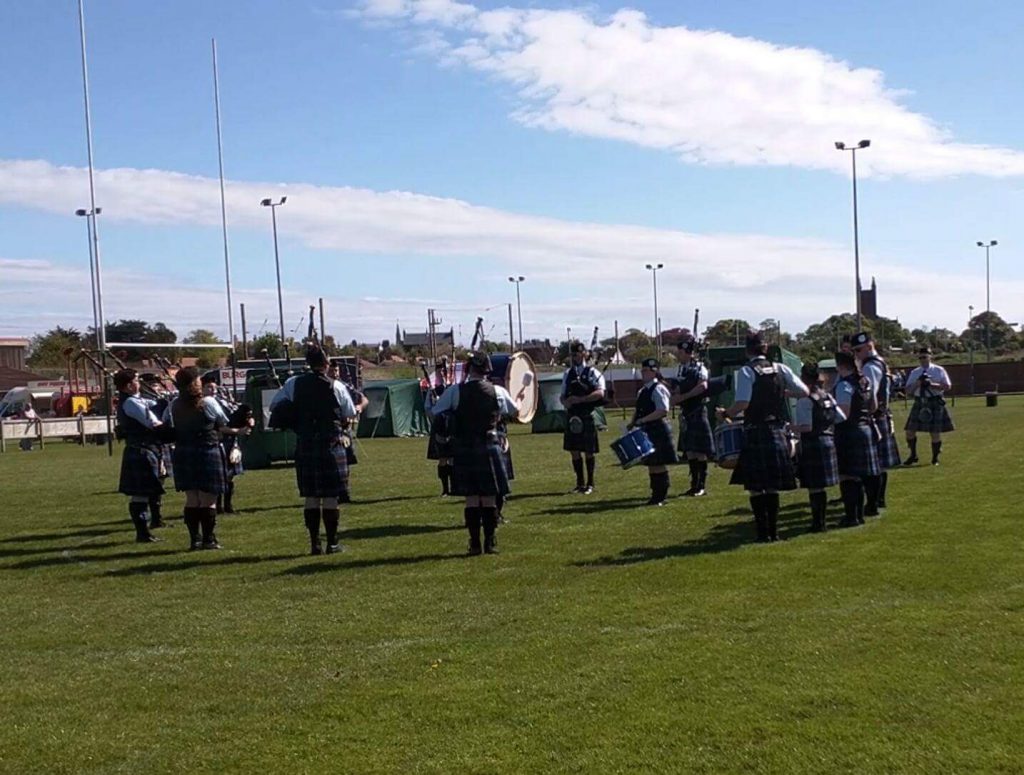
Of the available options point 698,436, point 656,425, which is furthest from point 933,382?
point 656,425

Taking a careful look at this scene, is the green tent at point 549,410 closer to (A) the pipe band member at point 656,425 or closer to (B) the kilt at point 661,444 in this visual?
(A) the pipe band member at point 656,425

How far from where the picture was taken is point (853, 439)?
976 cm

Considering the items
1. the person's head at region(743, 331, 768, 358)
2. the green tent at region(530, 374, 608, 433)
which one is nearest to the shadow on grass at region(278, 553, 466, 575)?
the person's head at region(743, 331, 768, 358)

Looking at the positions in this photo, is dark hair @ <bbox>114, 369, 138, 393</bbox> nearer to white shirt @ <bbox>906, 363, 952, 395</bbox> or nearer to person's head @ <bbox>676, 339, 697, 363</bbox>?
person's head @ <bbox>676, 339, 697, 363</bbox>

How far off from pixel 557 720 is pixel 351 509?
28.1 feet

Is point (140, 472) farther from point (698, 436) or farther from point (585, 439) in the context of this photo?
point (698, 436)

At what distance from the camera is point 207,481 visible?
32.2 feet

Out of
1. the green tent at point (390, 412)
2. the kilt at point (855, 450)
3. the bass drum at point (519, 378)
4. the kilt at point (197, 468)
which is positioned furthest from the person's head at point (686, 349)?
the green tent at point (390, 412)

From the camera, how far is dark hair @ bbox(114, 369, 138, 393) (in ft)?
34.9

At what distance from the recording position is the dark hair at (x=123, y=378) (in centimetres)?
1062

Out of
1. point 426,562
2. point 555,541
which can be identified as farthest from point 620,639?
point 555,541

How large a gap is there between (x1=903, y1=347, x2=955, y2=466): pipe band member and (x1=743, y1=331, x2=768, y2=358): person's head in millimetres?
7427

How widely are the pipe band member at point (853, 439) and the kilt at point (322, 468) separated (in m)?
4.22

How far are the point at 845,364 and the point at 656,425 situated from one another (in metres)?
2.40
